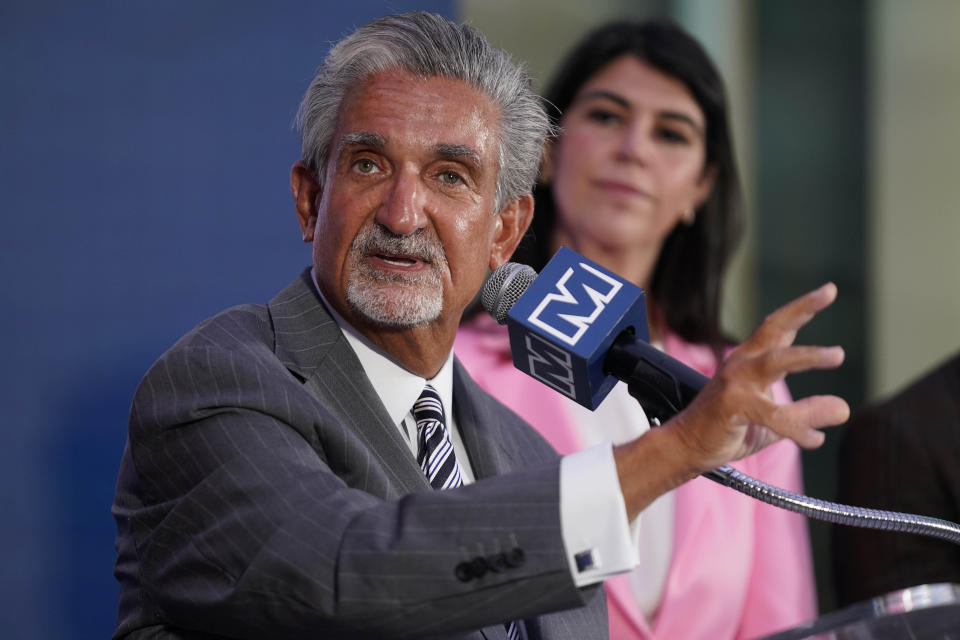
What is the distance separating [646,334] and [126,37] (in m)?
1.32

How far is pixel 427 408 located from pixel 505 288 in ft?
0.97

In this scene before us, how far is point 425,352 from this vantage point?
5.44 ft

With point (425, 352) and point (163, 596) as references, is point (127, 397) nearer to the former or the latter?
point (425, 352)

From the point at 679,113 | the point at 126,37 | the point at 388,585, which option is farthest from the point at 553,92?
→ the point at 388,585

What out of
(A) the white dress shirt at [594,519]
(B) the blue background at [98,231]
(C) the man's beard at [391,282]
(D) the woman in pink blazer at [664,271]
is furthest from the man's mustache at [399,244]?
(D) the woman in pink blazer at [664,271]

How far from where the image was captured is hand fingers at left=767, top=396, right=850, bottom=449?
102 centimetres

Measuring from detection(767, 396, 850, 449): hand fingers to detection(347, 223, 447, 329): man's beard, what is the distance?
0.63 metres

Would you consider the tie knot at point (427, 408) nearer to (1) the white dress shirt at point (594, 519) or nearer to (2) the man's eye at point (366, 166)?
(2) the man's eye at point (366, 166)

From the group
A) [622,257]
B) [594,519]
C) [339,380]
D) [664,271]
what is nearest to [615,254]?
[622,257]

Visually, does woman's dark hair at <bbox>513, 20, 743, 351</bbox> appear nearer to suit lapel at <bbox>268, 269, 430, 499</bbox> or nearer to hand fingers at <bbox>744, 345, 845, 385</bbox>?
suit lapel at <bbox>268, 269, 430, 499</bbox>

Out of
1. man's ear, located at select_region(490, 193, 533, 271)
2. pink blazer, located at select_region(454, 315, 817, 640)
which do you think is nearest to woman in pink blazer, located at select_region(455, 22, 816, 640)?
pink blazer, located at select_region(454, 315, 817, 640)

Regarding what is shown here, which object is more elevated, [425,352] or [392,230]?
[392,230]

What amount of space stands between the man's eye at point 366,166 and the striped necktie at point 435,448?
30 centimetres

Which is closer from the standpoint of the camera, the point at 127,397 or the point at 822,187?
the point at 127,397
